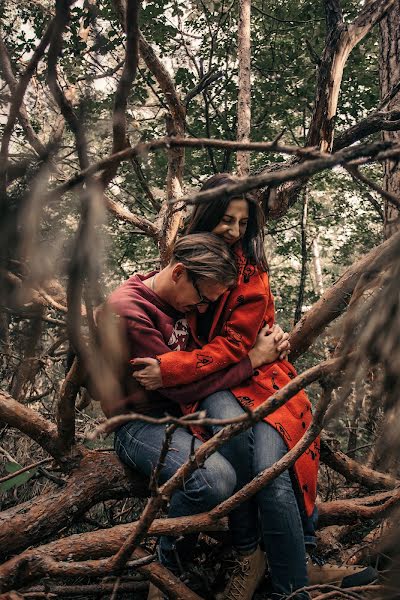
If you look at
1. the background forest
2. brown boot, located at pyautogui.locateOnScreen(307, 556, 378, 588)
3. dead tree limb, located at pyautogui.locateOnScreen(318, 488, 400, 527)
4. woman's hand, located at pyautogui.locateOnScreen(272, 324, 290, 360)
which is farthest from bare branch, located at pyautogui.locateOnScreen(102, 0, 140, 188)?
dead tree limb, located at pyautogui.locateOnScreen(318, 488, 400, 527)

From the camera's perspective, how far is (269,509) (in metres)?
1.96

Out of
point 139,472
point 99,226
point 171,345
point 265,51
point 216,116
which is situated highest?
point 265,51

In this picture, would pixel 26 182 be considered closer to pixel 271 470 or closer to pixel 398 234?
pixel 398 234

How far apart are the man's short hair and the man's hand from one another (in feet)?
0.97

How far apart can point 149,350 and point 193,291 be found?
0.29 meters

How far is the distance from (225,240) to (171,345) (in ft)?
1.69

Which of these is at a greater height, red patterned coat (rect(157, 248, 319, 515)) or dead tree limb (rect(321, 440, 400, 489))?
red patterned coat (rect(157, 248, 319, 515))

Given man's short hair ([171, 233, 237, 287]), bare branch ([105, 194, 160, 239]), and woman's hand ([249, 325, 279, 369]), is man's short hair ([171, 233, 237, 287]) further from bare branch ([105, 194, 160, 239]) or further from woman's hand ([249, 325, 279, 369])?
bare branch ([105, 194, 160, 239])

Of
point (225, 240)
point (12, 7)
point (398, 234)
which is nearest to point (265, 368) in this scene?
point (225, 240)

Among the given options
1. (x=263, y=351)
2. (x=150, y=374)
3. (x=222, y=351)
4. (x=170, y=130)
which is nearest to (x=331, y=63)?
(x=170, y=130)

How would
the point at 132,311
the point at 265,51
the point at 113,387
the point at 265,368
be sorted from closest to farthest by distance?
the point at 113,387 < the point at 132,311 < the point at 265,368 < the point at 265,51

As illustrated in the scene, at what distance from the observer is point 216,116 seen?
21.7 feet

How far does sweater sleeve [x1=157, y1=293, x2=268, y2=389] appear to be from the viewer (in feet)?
6.84

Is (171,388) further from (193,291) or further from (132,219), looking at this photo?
(132,219)
